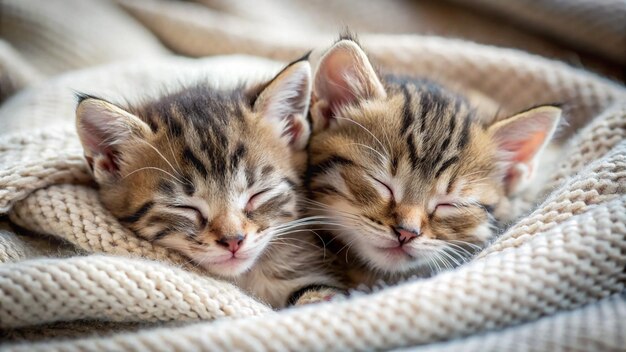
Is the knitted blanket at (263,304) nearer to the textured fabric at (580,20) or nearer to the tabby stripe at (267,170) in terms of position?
the tabby stripe at (267,170)

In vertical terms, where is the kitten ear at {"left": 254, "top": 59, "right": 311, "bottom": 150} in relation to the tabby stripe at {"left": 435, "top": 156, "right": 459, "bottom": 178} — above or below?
above

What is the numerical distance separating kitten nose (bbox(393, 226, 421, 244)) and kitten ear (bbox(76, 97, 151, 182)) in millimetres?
570

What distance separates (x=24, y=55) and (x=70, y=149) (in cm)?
80

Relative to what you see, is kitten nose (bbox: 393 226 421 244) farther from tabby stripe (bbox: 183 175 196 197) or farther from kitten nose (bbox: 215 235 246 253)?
tabby stripe (bbox: 183 175 196 197)

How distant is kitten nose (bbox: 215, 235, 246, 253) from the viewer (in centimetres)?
107

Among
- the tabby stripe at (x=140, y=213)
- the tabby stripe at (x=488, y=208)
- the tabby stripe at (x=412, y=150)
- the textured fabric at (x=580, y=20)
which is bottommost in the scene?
the tabby stripe at (x=488, y=208)

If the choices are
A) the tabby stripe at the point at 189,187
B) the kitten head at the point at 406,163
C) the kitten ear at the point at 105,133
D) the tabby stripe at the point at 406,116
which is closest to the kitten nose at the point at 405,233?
the kitten head at the point at 406,163

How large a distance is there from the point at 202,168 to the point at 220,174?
0.04 m

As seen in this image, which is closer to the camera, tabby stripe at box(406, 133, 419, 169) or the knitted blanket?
the knitted blanket

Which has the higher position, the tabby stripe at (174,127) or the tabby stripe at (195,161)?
the tabby stripe at (174,127)

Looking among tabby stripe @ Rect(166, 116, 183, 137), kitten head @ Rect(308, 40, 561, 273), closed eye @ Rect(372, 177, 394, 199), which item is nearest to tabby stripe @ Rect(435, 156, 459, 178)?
kitten head @ Rect(308, 40, 561, 273)

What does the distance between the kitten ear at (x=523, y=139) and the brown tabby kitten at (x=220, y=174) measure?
476 millimetres

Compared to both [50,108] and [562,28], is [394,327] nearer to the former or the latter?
[50,108]

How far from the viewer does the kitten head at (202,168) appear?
1096mm
